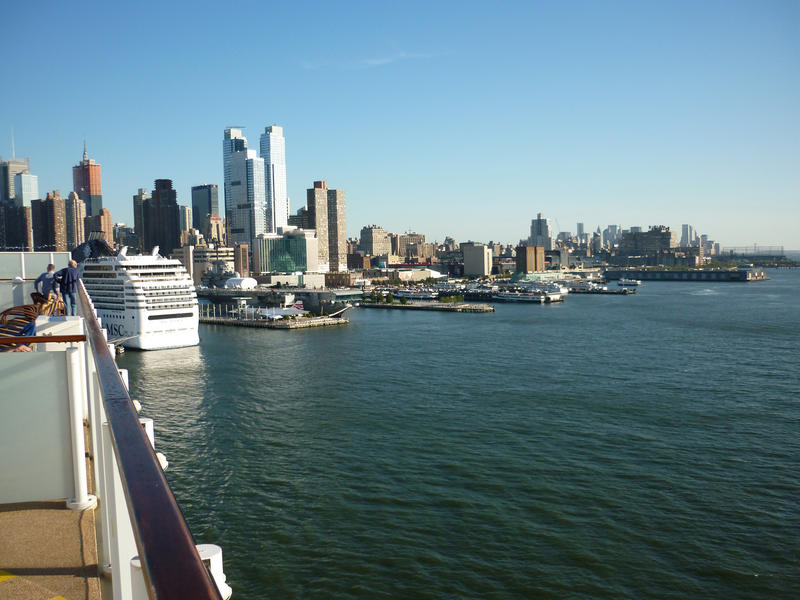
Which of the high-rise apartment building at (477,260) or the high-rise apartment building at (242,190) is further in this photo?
the high-rise apartment building at (242,190)

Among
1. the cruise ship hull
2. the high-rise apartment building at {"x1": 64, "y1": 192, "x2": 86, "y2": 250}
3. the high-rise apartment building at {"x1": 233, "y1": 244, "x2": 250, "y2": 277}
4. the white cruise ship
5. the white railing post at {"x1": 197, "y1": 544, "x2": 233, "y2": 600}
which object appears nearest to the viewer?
the white railing post at {"x1": 197, "y1": 544, "x2": 233, "y2": 600}

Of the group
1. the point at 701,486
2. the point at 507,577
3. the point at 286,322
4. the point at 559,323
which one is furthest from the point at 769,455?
the point at 286,322

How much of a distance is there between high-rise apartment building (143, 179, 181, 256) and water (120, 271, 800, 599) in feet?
327

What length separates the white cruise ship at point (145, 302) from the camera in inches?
1040

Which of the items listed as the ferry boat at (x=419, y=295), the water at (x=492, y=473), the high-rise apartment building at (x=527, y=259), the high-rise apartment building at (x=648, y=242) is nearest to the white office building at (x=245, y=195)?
the high-rise apartment building at (x=527, y=259)

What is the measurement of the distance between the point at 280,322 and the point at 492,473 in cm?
2802

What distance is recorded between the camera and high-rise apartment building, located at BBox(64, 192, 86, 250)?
10994 cm

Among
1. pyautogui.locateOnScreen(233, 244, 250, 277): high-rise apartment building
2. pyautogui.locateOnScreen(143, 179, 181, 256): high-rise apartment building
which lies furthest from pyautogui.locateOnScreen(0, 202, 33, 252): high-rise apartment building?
pyautogui.locateOnScreen(233, 244, 250, 277): high-rise apartment building

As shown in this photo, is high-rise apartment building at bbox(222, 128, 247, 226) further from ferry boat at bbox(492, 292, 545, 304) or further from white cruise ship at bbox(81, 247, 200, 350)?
white cruise ship at bbox(81, 247, 200, 350)

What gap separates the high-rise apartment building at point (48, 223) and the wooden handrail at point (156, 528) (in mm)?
107293

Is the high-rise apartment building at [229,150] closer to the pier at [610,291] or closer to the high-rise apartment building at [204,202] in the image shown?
the high-rise apartment building at [204,202]

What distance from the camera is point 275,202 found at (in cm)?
15188

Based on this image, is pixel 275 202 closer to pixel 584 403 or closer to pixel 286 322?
pixel 286 322

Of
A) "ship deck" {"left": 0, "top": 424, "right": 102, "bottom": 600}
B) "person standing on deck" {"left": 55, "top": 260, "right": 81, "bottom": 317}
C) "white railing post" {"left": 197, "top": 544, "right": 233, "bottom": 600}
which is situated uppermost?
"person standing on deck" {"left": 55, "top": 260, "right": 81, "bottom": 317}
